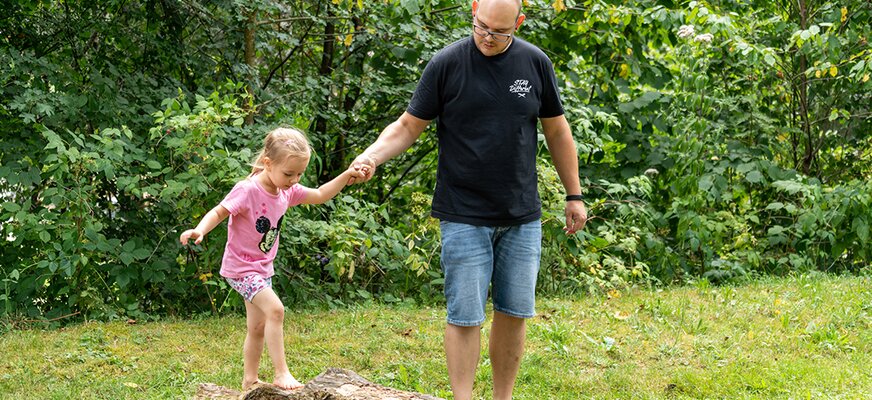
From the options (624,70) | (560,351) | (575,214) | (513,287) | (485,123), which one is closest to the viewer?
(485,123)

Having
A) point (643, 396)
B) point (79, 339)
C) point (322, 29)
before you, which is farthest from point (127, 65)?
point (643, 396)

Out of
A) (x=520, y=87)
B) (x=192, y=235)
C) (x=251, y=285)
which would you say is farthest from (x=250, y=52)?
(x=520, y=87)

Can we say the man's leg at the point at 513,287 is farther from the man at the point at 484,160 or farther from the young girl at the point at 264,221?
the young girl at the point at 264,221

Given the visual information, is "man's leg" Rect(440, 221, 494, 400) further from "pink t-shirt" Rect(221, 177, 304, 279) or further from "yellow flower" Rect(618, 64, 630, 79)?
"yellow flower" Rect(618, 64, 630, 79)

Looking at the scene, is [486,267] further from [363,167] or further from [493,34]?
[493,34]

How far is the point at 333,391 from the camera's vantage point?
366 centimetres

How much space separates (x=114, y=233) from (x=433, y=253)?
2408 mm

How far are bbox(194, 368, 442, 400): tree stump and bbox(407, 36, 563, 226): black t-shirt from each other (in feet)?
2.51

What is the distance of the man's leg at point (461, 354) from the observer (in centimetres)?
373

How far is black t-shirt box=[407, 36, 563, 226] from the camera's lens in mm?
3545

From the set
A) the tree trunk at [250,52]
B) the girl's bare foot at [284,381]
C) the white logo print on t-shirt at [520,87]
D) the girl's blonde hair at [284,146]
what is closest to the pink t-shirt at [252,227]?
the girl's blonde hair at [284,146]

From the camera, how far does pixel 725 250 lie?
849 centimetres

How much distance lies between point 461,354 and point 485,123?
3.16 ft

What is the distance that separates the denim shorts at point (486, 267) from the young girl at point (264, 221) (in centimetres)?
70
